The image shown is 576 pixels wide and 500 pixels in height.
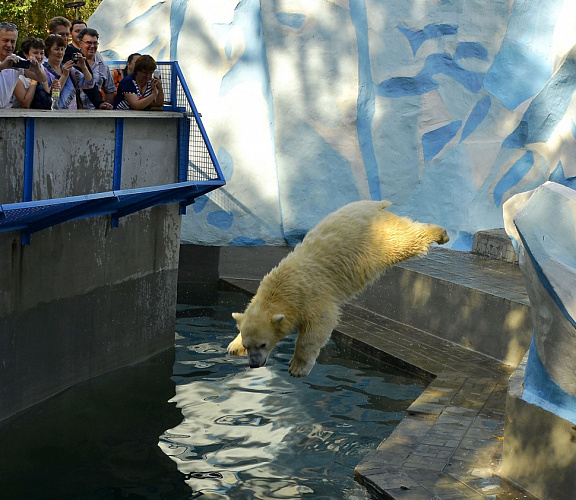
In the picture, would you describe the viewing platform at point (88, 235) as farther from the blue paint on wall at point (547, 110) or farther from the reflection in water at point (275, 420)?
the blue paint on wall at point (547, 110)

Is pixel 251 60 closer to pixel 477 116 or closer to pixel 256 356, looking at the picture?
pixel 477 116

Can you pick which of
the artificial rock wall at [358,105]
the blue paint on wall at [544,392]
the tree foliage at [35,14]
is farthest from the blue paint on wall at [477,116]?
the tree foliage at [35,14]

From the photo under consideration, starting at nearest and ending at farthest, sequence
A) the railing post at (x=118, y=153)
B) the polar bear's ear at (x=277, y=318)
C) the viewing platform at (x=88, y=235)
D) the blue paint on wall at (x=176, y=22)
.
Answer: the polar bear's ear at (x=277, y=318)
the viewing platform at (x=88, y=235)
the railing post at (x=118, y=153)
the blue paint on wall at (x=176, y=22)

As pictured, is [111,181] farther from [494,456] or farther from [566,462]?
[566,462]

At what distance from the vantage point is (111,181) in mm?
9414

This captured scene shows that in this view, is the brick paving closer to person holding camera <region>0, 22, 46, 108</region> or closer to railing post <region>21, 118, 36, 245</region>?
railing post <region>21, 118, 36, 245</region>

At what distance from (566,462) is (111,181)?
5950 mm

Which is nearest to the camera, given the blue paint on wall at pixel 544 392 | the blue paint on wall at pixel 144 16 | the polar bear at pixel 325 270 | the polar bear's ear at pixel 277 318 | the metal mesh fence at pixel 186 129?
the polar bear's ear at pixel 277 318

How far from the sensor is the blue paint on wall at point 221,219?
545 inches

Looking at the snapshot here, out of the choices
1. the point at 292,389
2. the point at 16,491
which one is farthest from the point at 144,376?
the point at 16,491

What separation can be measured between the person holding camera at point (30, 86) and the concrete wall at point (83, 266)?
0.55ft

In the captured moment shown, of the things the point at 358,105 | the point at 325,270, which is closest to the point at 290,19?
the point at 358,105

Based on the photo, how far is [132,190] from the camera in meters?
8.30

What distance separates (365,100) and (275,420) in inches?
268
